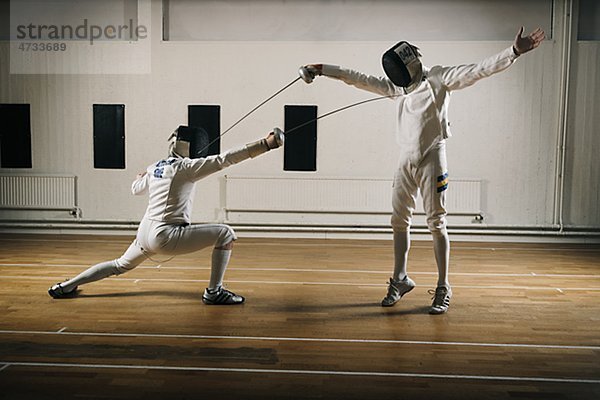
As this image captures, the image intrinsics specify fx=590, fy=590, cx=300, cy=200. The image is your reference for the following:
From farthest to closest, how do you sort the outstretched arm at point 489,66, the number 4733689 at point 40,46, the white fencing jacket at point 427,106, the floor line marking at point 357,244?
1. the number 4733689 at point 40,46
2. the floor line marking at point 357,244
3. the white fencing jacket at point 427,106
4. the outstretched arm at point 489,66

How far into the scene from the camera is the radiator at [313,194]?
6.37 m

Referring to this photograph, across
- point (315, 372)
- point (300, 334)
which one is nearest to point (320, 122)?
point (300, 334)

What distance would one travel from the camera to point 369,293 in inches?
151

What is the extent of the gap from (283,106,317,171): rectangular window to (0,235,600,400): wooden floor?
1785 mm

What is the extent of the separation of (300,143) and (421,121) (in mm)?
3243

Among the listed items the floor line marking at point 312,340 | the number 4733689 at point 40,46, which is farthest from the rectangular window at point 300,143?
the floor line marking at point 312,340

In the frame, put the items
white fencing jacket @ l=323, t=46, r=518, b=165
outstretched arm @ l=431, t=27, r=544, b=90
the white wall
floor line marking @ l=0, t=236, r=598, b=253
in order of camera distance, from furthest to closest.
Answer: the white wall < floor line marking @ l=0, t=236, r=598, b=253 < white fencing jacket @ l=323, t=46, r=518, b=165 < outstretched arm @ l=431, t=27, r=544, b=90

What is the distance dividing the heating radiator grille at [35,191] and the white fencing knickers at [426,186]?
4399 millimetres

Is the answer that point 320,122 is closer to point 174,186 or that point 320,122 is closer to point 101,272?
point 174,186

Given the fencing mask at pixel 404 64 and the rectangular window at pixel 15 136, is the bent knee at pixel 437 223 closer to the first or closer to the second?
the fencing mask at pixel 404 64

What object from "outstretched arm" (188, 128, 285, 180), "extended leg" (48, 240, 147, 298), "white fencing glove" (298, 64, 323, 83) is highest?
"white fencing glove" (298, 64, 323, 83)

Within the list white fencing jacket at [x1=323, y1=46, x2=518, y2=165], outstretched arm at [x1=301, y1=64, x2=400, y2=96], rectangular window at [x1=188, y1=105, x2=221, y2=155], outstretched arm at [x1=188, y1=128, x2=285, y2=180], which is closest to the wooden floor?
outstretched arm at [x1=188, y1=128, x2=285, y2=180]

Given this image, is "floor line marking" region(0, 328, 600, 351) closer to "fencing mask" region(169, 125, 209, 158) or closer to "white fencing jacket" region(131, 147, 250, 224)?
Result: "white fencing jacket" region(131, 147, 250, 224)

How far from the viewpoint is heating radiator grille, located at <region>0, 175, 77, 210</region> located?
21.3 ft
